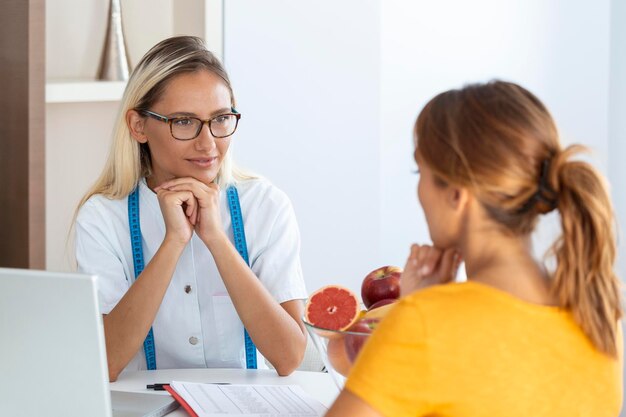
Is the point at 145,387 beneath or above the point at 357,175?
beneath

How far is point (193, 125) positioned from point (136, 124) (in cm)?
17

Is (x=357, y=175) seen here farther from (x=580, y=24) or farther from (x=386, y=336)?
(x=386, y=336)

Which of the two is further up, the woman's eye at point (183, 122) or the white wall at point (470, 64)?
the white wall at point (470, 64)

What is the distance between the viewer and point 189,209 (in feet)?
6.61

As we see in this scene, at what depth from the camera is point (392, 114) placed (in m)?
3.54

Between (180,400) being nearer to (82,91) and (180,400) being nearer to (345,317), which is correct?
(345,317)

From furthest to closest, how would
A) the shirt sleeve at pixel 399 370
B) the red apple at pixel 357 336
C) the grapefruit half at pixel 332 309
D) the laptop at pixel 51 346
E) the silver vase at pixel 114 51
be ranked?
the silver vase at pixel 114 51
the grapefruit half at pixel 332 309
the red apple at pixel 357 336
the laptop at pixel 51 346
the shirt sleeve at pixel 399 370

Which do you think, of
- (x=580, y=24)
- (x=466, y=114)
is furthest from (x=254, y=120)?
(x=466, y=114)

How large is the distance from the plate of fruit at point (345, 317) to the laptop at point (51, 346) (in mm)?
351

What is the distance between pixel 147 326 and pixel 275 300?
28 cm

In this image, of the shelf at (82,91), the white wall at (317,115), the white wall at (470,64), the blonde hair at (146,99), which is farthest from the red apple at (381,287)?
the white wall at (470,64)

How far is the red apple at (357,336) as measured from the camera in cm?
136

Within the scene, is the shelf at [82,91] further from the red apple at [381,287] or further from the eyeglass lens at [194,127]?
the red apple at [381,287]

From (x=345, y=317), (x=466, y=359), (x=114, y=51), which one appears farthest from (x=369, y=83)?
(x=466, y=359)
